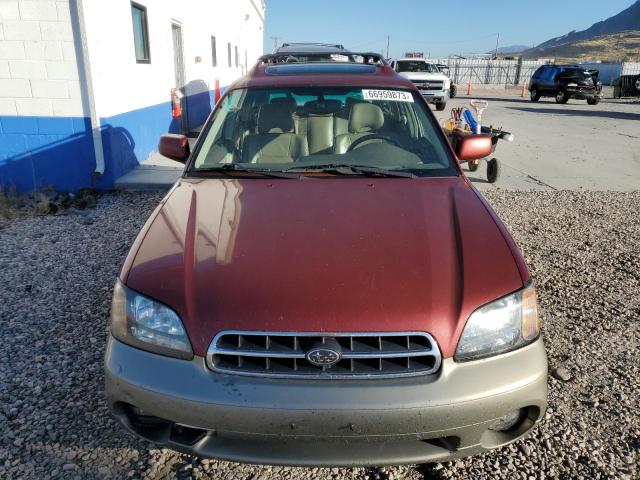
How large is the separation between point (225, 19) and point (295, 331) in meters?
18.3

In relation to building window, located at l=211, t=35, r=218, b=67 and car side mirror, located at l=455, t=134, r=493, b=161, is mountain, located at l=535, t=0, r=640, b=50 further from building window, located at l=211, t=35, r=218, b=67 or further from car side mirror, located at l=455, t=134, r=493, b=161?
car side mirror, located at l=455, t=134, r=493, b=161

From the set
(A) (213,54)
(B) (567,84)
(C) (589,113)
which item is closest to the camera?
(A) (213,54)

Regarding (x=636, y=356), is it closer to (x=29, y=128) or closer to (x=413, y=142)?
(x=413, y=142)

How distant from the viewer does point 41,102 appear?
252 inches

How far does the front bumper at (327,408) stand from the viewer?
1735 mm

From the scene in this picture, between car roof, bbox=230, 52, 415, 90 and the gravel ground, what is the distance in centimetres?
203

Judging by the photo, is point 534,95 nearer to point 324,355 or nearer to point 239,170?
point 239,170

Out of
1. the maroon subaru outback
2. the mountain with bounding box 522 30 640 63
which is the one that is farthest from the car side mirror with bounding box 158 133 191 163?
the mountain with bounding box 522 30 640 63

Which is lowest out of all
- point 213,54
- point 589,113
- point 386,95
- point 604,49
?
point 589,113

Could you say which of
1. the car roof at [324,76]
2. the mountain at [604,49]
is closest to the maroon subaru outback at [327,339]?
the car roof at [324,76]

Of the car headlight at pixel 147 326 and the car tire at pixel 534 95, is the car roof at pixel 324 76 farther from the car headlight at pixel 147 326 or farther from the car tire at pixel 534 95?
the car tire at pixel 534 95

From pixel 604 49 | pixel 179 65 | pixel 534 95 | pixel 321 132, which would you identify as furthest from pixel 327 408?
pixel 604 49

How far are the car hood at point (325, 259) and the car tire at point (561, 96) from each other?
2545cm

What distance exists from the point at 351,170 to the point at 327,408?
1555 millimetres
